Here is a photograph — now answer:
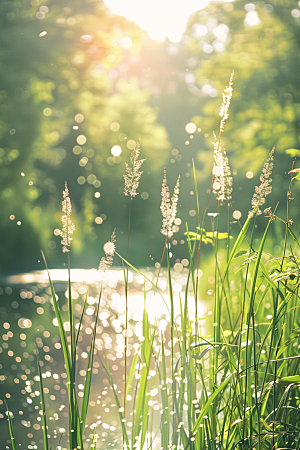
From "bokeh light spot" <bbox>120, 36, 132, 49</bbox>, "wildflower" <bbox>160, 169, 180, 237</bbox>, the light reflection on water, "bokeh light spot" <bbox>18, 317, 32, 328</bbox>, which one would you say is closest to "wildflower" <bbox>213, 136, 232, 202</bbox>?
"wildflower" <bbox>160, 169, 180, 237</bbox>

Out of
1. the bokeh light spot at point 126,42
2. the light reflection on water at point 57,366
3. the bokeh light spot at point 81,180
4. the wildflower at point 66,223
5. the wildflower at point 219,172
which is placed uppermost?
the bokeh light spot at point 126,42

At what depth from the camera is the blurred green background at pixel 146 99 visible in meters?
1.78

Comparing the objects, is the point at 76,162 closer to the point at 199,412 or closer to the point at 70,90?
the point at 70,90

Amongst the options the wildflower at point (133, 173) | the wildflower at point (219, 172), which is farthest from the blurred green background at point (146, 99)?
the wildflower at point (133, 173)

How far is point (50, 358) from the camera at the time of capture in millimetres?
1294

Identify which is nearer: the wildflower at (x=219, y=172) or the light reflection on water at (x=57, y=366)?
the wildflower at (x=219, y=172)

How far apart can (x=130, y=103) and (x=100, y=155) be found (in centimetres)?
74

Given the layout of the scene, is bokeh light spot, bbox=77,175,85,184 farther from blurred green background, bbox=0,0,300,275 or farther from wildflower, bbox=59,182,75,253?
wildflower, bbox=59,182,75,253

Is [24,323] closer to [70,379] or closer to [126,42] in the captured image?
[70,379]

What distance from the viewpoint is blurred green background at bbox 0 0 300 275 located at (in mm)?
1778

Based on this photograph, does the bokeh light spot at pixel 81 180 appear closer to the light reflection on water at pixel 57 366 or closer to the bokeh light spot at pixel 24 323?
the light reflection on water at pixel 57 366

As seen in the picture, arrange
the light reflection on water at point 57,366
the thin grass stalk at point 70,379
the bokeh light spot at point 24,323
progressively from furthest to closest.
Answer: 1. the bokeh light spot at point 24,323
2. the light reflection on water at point 57,366
3. the thin grass stalk at point 70,379

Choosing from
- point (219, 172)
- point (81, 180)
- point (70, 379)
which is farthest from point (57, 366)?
point (81, 180)

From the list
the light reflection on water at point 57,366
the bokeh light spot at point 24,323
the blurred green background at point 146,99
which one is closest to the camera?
the light reflection on water at point 57,366
